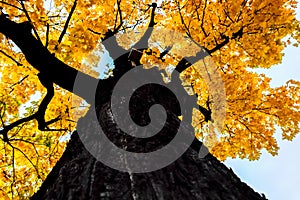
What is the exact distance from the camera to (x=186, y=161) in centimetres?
271

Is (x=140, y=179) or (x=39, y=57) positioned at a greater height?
(x=39, y=57)

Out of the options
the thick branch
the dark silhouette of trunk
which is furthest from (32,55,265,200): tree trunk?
the thick branch

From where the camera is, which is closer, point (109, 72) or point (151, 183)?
point (151, 183)

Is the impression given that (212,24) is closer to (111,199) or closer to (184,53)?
(184,53)

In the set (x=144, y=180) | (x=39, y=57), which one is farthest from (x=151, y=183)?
(x=39, y=57)

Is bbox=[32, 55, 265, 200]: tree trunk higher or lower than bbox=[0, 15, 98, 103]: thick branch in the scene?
lower

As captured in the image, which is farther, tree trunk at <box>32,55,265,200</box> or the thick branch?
the thick branch

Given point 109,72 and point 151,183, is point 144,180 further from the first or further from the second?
point 109,72

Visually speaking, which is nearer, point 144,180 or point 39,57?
point 144,180

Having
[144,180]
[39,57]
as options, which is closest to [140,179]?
[144,180]

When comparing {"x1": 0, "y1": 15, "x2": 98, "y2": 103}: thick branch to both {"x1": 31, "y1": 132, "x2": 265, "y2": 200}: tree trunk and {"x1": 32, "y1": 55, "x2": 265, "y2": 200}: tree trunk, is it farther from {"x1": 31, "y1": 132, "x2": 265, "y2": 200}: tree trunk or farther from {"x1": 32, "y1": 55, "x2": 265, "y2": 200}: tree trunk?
{"x1": 31, "y1": 132, "x2": 265, "y2": 200}: tree trunk

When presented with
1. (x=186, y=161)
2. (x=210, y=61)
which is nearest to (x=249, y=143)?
(x=210, y=61)

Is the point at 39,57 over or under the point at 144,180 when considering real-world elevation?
over

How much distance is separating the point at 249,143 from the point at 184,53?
3.63 m
